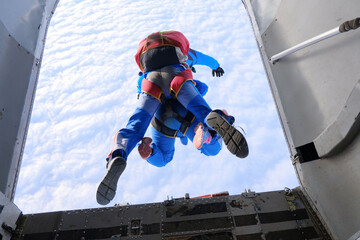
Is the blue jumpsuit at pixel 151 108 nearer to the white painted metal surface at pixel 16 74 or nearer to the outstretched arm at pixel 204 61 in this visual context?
the outstretched arm at pixel 204 61

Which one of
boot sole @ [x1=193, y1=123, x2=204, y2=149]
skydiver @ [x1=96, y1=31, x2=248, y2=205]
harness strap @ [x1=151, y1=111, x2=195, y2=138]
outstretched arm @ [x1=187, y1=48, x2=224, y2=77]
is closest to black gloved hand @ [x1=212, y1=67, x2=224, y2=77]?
outstretched arm @ [x1=187, y1=48, x2=224, y2=77]

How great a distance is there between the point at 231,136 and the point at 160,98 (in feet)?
3.66

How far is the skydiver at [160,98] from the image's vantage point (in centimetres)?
278

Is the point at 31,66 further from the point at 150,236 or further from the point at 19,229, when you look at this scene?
the point at 150,236

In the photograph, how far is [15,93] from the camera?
3.46m

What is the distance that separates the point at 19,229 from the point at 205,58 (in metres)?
3.06

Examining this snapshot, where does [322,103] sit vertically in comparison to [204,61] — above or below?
below

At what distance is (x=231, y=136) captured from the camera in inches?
109

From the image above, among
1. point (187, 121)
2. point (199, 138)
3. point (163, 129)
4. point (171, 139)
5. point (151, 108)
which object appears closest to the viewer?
point (199, 138)

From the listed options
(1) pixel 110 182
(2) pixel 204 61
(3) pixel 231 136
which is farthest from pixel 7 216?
(2) pixel 204 61

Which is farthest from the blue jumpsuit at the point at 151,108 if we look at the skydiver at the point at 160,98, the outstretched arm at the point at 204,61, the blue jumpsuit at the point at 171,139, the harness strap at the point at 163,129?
the outstretched arm at the point at 204,61

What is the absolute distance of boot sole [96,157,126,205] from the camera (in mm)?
2738

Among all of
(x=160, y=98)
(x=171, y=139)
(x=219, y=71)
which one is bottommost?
(x=171, y=139)

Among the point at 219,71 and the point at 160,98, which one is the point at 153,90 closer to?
the point at 160,98
